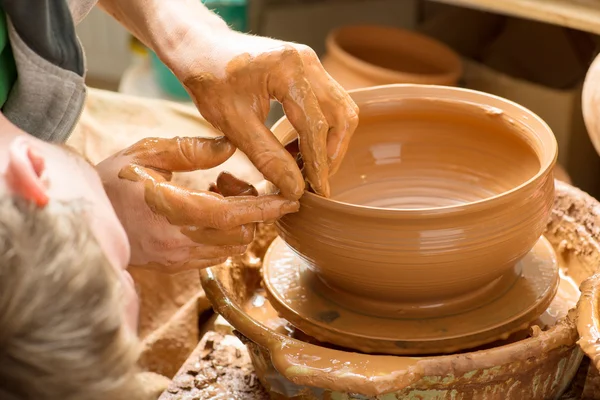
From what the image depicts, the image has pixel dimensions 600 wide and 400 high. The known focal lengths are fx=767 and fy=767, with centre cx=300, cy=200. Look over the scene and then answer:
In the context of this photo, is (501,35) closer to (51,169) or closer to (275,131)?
(275,131)

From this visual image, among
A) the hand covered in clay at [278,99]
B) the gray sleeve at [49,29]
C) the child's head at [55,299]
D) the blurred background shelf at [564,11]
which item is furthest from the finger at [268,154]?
the blurred background shelf at [564,11]

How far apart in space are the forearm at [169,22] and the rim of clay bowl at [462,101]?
218 mm

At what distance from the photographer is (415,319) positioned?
1290 millimetres

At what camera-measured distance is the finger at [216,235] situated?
1241 millimetres

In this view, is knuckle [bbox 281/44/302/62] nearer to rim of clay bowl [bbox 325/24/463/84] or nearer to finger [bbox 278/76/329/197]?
finger [bbox 278/76/329/197]

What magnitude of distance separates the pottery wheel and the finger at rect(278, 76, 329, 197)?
233 millimetres

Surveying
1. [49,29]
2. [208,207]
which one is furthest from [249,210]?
[49,29]

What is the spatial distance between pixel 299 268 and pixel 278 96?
0.36m

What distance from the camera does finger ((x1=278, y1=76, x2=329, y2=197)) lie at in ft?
4.08

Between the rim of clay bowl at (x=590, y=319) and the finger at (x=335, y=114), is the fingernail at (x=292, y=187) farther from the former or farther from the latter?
the rim of clay bowl at (x=590, y=319)

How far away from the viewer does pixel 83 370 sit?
0.81 meters

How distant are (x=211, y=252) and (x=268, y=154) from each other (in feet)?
0.62

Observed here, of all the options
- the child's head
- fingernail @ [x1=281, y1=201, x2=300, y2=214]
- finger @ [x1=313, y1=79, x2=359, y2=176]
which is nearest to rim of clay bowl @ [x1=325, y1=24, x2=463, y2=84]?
finger @ [x1=313, y1=79, x2=359, y2=176]

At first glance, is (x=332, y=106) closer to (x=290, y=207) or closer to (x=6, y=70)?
(x=290, y=207)
